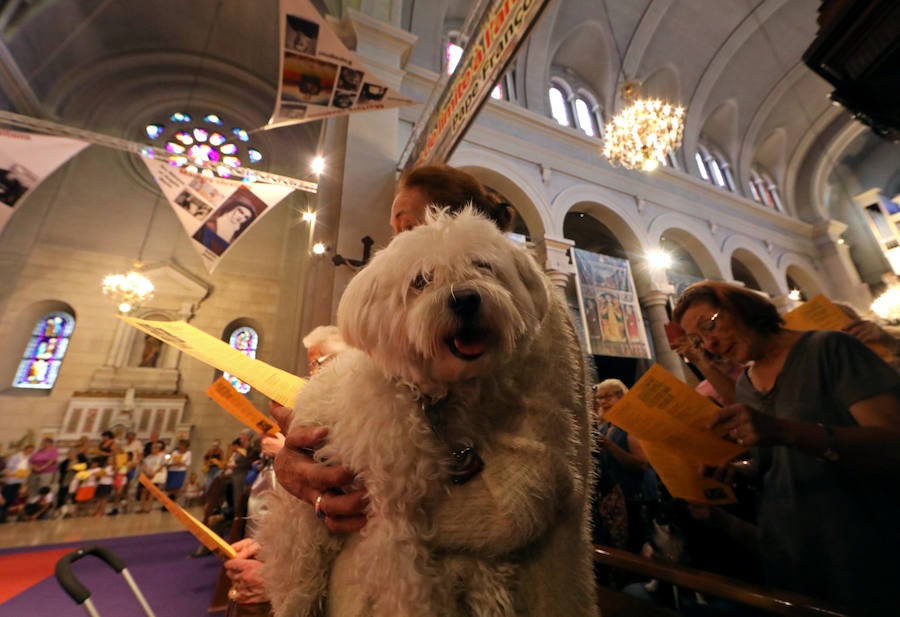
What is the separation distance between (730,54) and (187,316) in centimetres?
1724

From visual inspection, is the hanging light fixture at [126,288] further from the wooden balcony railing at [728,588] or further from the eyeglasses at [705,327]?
the eyeglasses at [705,327]

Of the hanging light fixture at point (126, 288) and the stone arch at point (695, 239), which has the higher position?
the stone arch at point (695, 239)

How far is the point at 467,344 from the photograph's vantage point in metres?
0.73

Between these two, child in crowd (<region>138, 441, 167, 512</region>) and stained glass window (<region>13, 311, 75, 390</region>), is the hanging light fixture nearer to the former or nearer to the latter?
stained glass window (<region>13, 311, 75, 390</region>)

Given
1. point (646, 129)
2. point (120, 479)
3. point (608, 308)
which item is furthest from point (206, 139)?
point (608, 308)

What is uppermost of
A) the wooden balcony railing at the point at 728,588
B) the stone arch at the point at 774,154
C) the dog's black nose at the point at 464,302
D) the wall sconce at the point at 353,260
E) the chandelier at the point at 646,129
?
the stone arch at the point at 774,154

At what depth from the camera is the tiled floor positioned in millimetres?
5594

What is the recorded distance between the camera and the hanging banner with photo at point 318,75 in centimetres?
353

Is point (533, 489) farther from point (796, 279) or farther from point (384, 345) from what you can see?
point (796, 279)

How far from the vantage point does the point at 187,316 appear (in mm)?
10523

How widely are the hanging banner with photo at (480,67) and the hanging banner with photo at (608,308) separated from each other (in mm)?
4233

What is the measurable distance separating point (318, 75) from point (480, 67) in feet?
6.22

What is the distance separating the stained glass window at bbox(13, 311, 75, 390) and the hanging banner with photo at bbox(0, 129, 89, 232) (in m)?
6.52

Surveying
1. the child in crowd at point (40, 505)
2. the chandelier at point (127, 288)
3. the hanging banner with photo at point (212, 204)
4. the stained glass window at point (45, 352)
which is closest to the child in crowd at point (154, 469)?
the child in crowd at point (40, 505)
